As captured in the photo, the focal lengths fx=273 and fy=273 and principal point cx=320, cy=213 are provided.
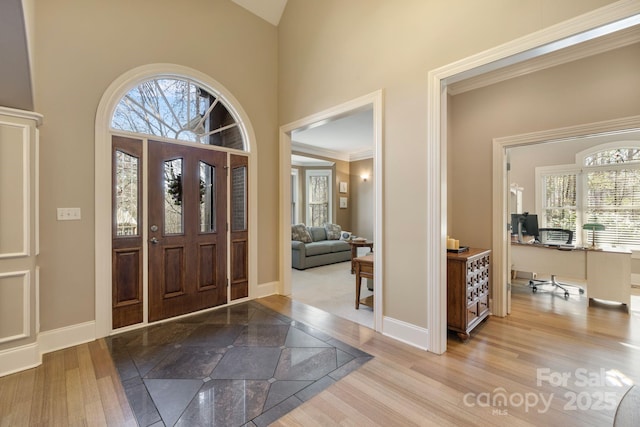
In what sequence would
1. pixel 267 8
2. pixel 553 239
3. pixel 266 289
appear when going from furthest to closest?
pixel 553 239 → pixel 266 289 → pixel 267 8

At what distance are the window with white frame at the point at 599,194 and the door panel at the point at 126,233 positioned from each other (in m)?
7.09

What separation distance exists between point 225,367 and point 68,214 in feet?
6.49

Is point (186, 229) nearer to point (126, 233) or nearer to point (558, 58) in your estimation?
point (126, 233)

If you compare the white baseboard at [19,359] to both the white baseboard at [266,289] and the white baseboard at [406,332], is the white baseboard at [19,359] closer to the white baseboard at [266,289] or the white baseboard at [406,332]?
the white baseboard at [266,289]

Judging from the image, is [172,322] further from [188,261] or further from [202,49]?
[202,49]

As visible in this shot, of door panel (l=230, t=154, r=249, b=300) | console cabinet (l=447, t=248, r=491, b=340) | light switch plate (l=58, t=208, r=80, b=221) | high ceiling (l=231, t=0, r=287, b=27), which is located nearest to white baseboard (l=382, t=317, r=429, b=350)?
console cabinet (l=447, t=248, r=491, b=340)

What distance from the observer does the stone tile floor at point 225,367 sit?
1.67 m

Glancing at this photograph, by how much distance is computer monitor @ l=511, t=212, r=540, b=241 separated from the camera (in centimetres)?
459

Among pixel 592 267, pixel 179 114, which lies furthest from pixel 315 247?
pixel 592 267

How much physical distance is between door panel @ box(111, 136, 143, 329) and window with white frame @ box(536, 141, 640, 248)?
23.3 ft

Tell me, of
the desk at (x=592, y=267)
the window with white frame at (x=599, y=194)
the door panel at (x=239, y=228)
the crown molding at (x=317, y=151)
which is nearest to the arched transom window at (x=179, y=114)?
the door panel at (x=239, y=228)

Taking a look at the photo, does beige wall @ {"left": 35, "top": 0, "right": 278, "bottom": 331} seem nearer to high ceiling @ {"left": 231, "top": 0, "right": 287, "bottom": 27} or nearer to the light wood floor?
the light wood floor

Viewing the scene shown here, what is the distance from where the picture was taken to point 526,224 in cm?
467

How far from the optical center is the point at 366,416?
161 cm
